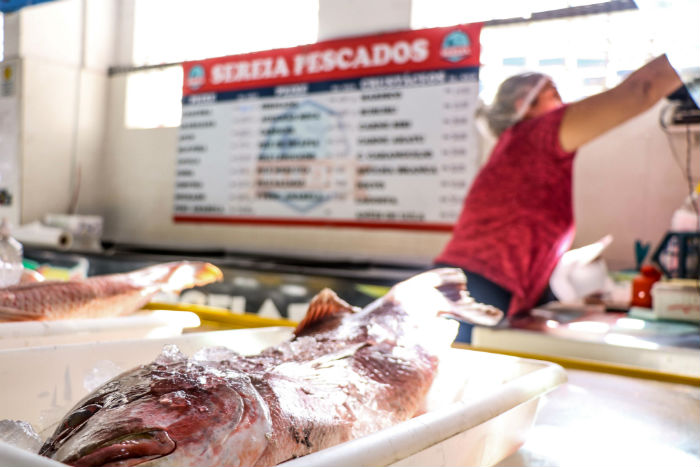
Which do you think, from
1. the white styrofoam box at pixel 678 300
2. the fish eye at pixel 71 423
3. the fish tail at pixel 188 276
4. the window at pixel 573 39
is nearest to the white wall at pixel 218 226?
the window at pixel 573 39

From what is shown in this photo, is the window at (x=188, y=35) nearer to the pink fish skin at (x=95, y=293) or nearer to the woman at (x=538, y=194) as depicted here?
the woman at (x=538, y=194)

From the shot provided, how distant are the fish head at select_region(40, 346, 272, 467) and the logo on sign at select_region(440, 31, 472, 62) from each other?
10.1 ft

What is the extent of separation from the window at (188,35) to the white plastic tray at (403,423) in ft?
11.2

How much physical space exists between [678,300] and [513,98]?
1340mm

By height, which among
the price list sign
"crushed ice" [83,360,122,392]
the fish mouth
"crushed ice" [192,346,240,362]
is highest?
the price list sign

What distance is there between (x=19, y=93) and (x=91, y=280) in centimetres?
390

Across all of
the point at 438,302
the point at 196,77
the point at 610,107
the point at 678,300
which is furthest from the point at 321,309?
the point at 196,77

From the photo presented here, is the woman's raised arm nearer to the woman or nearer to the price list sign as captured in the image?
the woman

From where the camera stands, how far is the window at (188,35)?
413 cm

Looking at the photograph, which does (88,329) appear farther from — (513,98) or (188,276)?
(513,98)

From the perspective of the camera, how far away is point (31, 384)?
80cm

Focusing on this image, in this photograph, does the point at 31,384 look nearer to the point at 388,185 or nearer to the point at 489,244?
the point at 489,244

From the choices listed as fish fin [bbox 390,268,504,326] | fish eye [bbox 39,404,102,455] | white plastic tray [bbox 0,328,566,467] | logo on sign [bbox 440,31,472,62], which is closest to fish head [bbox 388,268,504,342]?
fish fin [bbox 390,268,504,326]

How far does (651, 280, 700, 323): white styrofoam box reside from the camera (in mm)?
2057
